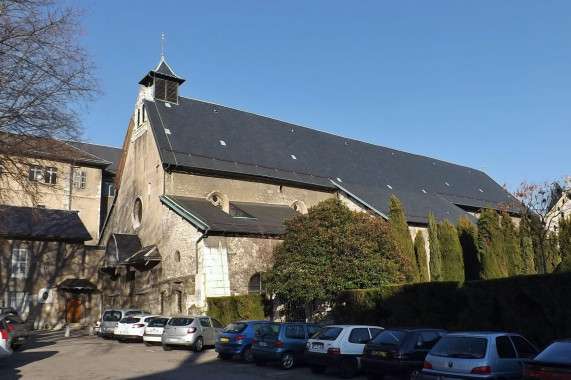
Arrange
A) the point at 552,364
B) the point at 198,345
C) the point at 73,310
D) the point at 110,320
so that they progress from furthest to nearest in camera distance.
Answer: the point at 73,310, the point at 110,320, the point at 198,345, the point at 552,364

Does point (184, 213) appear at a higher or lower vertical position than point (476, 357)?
higher

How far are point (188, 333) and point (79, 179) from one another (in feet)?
98.2

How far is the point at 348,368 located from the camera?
518 inches

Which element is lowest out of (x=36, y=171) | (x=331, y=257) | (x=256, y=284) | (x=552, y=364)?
(x=552, y=364)

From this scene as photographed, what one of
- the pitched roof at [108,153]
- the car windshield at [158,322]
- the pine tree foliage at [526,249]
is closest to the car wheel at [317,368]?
the car windshield at [158,322]

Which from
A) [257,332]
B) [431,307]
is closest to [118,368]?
[257,332]

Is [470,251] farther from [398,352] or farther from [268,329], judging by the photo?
[398,352]

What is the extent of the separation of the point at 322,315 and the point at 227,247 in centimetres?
652

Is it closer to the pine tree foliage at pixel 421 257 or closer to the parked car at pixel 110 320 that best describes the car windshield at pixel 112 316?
the parked car at pixel 110 320

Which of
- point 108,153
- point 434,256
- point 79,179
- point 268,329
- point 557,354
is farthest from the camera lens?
point 108,153

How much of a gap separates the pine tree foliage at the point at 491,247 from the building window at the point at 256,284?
12.7 meters

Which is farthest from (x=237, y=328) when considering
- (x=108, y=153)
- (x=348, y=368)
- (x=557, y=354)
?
(x=108, y=153)

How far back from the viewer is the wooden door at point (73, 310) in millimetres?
32906

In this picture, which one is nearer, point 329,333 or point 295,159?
point 329,333
